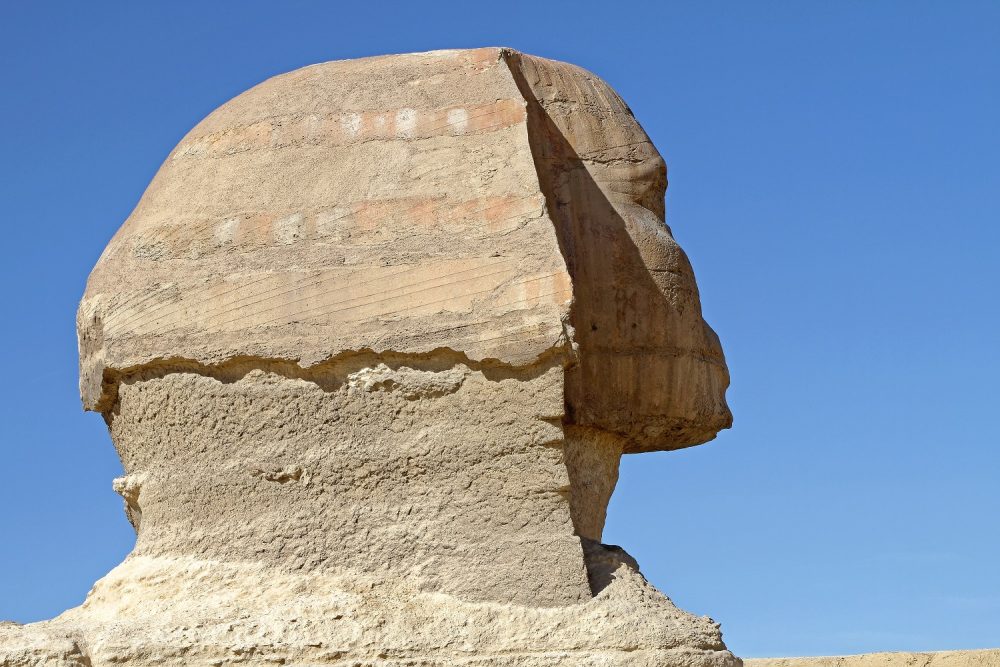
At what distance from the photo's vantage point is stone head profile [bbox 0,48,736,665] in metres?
6.75

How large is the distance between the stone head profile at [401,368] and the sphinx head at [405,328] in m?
0.01

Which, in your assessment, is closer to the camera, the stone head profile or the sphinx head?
the stone head profile

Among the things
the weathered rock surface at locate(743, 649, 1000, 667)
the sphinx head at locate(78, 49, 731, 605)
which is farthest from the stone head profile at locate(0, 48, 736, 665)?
the weathered rock surface at locate(743, 649, 1000, 667)

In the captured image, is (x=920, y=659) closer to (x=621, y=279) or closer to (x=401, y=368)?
(x=621, y=279)

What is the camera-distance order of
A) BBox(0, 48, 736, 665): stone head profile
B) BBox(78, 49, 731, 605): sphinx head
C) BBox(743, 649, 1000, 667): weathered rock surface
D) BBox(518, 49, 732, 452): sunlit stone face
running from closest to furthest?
BBox(0, 48, 736, 665): stone head profile < BBox(78, 49, 731, 605): sphinx head < BBox(518, 49, 732, 452): sunlit stone face < BBox(743, 649, 1000, 667): weathered rock surface

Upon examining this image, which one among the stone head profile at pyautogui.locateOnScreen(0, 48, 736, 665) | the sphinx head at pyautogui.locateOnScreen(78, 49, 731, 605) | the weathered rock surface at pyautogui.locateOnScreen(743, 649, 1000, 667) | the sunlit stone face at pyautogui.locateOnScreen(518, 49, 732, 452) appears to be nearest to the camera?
the stone head profile at pyautogui.locateOnScreen(0, 48, 736, 665)

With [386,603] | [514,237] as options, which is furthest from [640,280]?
[386,603]

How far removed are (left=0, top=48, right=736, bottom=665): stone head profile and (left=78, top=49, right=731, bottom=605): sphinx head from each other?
0.04ft

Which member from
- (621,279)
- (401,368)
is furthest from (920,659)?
(401,368)

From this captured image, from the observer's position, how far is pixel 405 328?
7.02 metres

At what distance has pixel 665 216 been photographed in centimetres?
826

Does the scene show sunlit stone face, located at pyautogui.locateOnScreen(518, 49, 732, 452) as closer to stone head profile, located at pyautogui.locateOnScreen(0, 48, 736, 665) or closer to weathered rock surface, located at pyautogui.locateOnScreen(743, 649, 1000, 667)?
stone head profile, located at pyautogui.locateOnScreen(0, 48, 736, 665)

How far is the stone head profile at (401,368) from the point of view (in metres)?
6.75

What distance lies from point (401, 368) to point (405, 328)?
18cm
